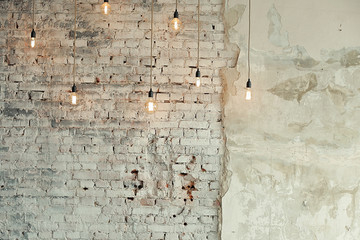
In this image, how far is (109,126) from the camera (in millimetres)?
3086

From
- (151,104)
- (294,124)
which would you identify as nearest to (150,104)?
(151,104)

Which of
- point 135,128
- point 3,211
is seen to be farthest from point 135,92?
point 3,211

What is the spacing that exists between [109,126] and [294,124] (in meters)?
1.53

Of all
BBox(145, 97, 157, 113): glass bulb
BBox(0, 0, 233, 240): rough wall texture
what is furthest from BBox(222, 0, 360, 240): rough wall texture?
BBox(145, 97, 157, 113): glass bulb

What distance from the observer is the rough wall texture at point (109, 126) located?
3.05m

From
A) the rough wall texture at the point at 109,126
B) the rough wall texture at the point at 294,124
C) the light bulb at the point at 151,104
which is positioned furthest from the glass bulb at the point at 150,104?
the rough wall texture at the point at 294,124

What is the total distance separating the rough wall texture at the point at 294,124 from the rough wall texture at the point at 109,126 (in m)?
0.19

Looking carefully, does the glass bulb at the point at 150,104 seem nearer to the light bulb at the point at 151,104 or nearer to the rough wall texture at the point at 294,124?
the light bulb at the point at 151,104

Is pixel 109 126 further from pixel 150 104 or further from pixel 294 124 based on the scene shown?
pixel 294 124

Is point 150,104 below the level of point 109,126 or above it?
above

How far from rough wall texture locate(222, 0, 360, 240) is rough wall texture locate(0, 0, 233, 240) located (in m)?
0.19

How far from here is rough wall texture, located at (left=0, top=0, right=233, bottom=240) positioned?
305 centimetres

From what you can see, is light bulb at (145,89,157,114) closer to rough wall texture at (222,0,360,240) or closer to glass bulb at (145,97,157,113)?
glass bulb at (145,97,157,113)

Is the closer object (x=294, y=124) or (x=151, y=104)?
(x=151, y=104)
